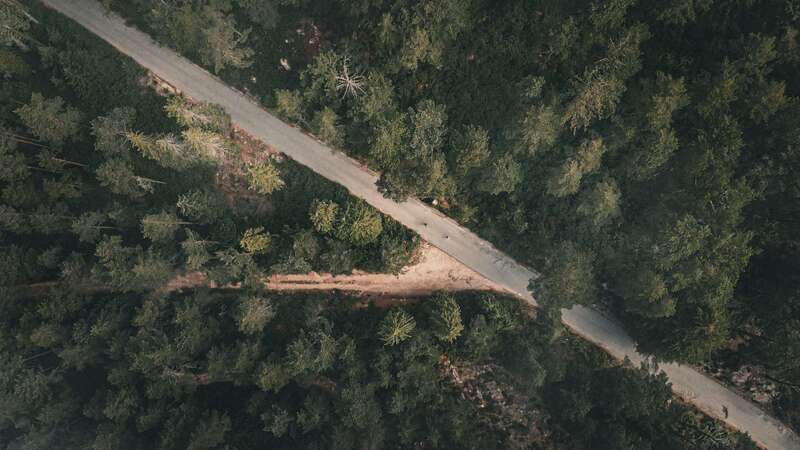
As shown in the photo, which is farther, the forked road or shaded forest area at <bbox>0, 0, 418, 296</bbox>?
the forked road

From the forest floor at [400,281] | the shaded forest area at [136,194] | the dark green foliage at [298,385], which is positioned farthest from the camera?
the forest floor at [400,281]

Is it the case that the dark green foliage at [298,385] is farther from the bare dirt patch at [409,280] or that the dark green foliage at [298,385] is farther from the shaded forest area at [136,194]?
the shaded forest area at [136,194]

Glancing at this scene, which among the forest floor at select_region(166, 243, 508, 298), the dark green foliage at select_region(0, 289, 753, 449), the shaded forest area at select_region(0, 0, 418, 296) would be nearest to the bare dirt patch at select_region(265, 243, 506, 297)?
the forest floor at select_region(166, 243, 508, 298)

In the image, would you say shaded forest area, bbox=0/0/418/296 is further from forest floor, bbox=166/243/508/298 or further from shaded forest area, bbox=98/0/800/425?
shaded forest area, bbox=98/0/800/425

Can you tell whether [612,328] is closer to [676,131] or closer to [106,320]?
[676,131]

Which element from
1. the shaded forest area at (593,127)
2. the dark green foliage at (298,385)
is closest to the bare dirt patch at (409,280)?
the dark green foliage at (298,385)

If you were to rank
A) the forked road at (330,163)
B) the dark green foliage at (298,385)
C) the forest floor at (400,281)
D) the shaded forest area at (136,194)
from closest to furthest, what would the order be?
the dark green foliage at (298,385)
the shaded forest area at (136,194)
the forked road at (330,163)
the forest floor at (400,281)

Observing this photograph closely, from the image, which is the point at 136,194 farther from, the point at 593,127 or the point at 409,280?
the point at 593,127
